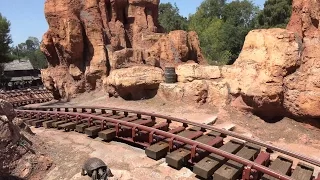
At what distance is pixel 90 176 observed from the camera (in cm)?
521

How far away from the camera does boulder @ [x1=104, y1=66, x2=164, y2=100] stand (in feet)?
42.2

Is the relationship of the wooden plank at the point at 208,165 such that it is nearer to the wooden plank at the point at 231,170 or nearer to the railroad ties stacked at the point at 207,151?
the railroad ties stacked at the point at 207,151

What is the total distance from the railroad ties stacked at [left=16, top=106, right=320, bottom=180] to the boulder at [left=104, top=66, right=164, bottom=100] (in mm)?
4287

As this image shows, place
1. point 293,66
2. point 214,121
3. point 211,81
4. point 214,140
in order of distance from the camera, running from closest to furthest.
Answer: point 214,140 → point 293,66 → point 214,121 → point 211,81

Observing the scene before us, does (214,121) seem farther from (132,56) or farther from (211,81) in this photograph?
(132,56)

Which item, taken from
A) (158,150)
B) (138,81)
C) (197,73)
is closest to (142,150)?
(158,150)

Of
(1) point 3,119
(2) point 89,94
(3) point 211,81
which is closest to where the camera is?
(1) point 3,119

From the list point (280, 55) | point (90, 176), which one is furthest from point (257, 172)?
point (280, 55)

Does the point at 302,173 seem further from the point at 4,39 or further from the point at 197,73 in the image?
the point at 4,39

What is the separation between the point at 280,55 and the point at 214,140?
14.8ft

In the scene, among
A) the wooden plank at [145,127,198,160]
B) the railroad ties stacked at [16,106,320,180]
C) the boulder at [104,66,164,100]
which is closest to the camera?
the railroad ties stacked at [16,106,320,180]

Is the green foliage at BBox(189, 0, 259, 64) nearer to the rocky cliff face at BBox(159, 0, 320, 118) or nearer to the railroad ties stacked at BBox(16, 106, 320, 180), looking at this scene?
the rocky cliff face at BBox(159, 0, 320, 118)

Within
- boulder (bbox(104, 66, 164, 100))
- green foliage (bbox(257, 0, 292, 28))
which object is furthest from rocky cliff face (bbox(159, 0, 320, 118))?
green foliage (bbox(257, 0, 292, 28))

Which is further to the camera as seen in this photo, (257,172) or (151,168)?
(151,168)
